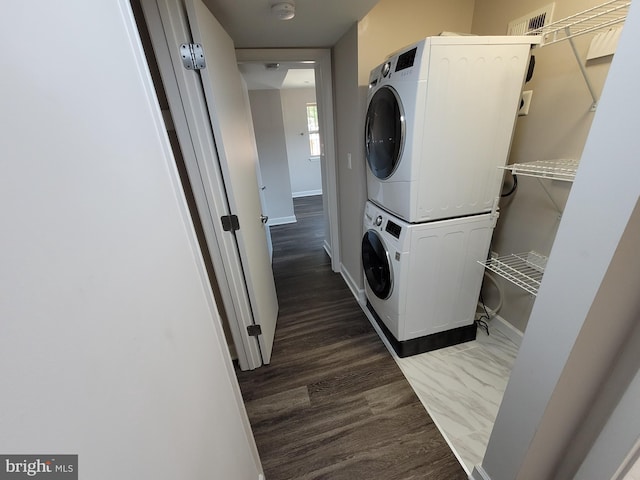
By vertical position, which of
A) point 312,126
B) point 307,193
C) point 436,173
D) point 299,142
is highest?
point 312,126

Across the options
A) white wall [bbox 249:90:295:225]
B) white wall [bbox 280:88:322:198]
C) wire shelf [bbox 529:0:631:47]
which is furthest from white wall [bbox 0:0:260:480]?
white wall [bbox 280:88:322:198]

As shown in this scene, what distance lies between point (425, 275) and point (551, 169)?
791mm

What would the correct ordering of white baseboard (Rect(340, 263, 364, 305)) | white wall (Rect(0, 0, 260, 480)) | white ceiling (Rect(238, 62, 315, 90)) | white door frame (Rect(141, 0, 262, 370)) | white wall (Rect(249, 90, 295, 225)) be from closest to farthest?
white wall (Rect(0, 0, 260, 480)) → white door frame (Rect(141, 0, 262, 370)) → white baseboard (Rect(340, 263, 364, 305)) → white ceiling (Rect(238, 62, 315, 90)) → white wall (Rect(249, 90, 295, 225))

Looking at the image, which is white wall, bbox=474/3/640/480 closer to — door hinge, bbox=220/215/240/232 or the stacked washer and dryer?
the stacked washer and dryer

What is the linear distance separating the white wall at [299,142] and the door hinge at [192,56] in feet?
13.5

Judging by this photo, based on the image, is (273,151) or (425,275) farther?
(273,151)

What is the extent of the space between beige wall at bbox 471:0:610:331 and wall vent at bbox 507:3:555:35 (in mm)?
30

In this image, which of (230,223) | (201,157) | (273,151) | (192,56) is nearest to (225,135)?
(201,157)

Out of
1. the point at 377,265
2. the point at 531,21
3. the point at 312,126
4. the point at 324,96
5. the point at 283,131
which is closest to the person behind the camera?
the point at 531,21

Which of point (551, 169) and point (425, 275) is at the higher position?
point (551, 169)

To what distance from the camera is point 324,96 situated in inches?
89.5

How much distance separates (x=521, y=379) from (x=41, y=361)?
3.99ft

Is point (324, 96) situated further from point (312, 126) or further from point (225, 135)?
point (312, 126)

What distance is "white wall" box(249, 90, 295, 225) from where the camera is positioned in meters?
4.02
